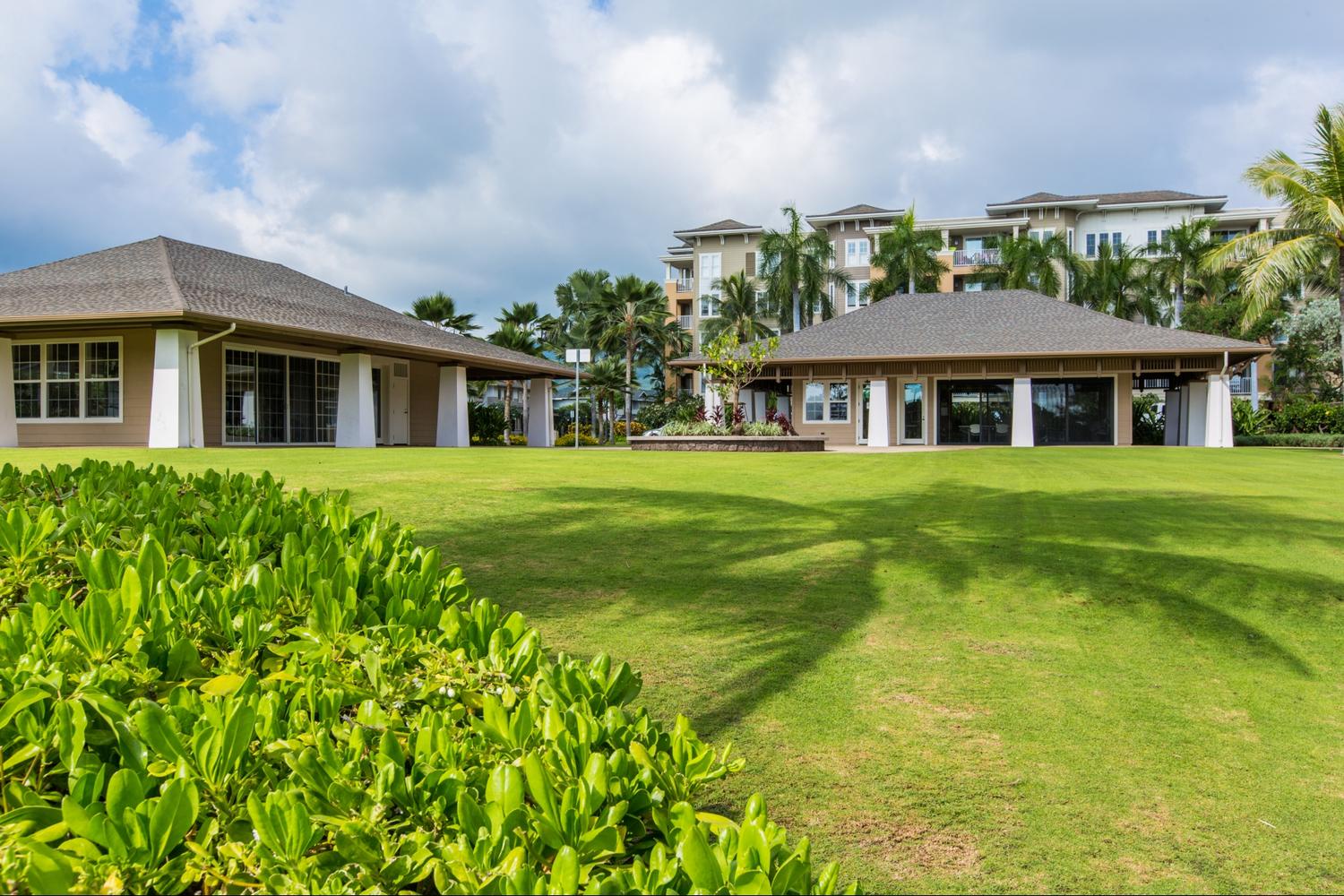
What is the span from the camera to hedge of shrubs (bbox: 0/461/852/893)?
1.60 metres

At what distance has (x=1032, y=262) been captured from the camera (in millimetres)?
54500

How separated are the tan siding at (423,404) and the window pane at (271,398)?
5745 mm

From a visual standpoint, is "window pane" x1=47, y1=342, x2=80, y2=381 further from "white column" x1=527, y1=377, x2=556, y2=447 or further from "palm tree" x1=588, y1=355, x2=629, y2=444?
"palm tree" x1=588, y1=355, x2=629, y2=444

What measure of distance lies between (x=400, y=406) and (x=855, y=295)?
4003 centimetres

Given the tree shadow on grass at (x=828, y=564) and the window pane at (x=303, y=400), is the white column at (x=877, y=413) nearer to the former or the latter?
the window pane at (x=303, y=400)

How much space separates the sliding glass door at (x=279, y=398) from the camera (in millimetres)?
24406

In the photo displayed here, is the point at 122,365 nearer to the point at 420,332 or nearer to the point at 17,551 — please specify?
the point at 420,332

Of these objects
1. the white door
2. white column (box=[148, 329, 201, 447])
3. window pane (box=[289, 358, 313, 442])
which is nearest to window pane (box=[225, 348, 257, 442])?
window pane (box=[289, 358, 313, 442])

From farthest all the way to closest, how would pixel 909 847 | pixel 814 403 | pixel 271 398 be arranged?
1. pixel 814 403
2. pixel 271 398
3. pixel 909 847

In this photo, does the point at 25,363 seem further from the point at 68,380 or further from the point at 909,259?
the point at 909,259

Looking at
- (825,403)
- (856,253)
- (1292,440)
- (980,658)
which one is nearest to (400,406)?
(825,403)

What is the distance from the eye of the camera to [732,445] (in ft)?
87.5

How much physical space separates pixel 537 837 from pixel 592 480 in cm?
1011

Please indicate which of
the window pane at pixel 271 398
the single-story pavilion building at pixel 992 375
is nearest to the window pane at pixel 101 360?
the window pane at pixel 271 398
